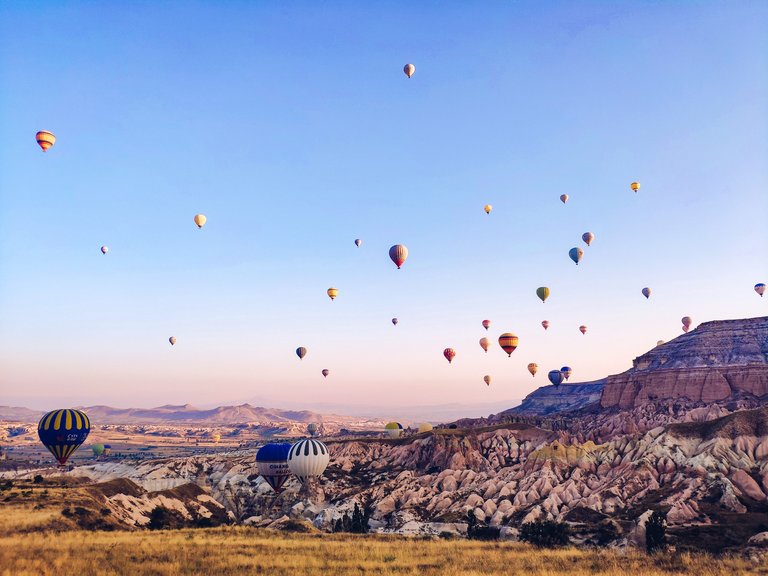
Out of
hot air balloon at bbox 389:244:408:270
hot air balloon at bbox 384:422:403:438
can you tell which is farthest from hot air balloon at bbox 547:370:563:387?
hot air balloon at bbox 389:244:408:270

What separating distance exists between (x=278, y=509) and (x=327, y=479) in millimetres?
12469

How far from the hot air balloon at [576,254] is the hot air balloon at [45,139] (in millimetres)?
79204

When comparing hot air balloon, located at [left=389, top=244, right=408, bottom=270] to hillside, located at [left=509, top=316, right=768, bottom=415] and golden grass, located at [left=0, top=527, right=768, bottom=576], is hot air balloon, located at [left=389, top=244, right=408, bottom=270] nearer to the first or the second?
golden grass, located at [left=0, top=527, right=768, bottom=576]

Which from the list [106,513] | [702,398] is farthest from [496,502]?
[702,398]

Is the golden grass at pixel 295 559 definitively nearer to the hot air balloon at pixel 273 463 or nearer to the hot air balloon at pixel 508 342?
the hot air balloon at pixel 273 463

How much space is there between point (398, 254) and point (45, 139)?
149ft

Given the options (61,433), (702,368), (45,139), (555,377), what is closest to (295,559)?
(61,433)

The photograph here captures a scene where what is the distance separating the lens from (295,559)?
2516 centimetres

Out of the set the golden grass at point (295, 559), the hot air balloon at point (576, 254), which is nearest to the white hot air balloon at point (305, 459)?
the golden grass at point (295, 559)

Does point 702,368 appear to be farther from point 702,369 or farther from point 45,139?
point 45,139

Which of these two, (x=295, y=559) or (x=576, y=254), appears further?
(x=576, y=254)

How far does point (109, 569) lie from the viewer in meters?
21.5

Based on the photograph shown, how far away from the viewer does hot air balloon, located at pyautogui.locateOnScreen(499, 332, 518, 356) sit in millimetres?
100375

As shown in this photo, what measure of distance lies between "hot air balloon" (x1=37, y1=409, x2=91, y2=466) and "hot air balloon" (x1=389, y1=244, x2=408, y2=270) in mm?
44207
